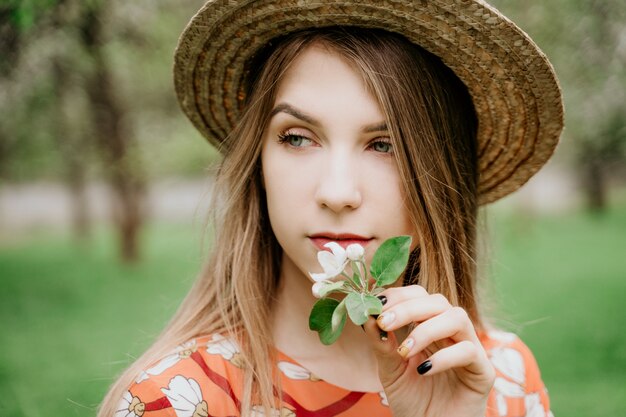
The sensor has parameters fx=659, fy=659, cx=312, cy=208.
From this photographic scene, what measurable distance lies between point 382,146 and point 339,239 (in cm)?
30

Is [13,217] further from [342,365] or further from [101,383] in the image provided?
[342,365]

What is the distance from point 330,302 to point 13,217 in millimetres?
23032

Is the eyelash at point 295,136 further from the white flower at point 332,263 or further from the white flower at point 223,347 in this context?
the white flower at point 223,347

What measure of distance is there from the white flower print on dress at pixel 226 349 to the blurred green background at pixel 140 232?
1.48 feet

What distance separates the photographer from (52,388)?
5.12 meters

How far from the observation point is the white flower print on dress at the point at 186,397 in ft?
5.79

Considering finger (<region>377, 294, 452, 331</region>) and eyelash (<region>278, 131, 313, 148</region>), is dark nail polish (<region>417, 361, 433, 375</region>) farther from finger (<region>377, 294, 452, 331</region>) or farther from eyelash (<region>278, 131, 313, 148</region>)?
eyelash (<region>278, 131, 313, 148</region>)

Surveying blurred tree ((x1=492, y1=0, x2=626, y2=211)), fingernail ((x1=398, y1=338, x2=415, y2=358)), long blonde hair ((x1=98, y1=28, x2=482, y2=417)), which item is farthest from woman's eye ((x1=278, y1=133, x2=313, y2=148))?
blurred tree ((x1=492, y1=0, x2=626, y2=211))

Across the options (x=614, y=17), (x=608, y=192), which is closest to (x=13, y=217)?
(x=608, y=192)

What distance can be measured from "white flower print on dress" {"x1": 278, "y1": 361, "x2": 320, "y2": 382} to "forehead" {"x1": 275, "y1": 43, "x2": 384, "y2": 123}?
0.78 meters

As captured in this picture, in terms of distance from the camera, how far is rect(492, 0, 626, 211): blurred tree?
164 inches

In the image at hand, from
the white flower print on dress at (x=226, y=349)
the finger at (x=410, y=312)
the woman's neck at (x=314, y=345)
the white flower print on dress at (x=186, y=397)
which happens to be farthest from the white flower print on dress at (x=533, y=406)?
the white flower print on dress at (x=186, y=397)

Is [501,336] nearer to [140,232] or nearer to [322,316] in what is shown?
[322,316]

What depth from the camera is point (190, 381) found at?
183 cm
